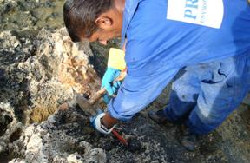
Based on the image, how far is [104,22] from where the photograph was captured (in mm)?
2078

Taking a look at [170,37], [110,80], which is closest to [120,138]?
[110,80]

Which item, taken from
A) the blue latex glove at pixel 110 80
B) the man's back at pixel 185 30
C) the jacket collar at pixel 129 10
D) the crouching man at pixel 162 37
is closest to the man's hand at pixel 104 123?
the crouching man at pixel 162 37

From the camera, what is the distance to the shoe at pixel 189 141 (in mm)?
3025

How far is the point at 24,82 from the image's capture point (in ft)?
10.0

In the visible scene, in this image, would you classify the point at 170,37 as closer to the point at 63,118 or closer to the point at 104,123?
the point at 104,123

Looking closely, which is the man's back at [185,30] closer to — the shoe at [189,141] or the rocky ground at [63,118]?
the rocky ground at [63,118]

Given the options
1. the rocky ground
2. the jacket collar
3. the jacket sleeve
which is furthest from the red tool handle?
the jacket collar

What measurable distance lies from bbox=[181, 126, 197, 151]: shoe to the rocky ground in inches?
1.7

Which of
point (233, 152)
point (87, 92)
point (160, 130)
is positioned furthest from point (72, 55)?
point (233, 152)

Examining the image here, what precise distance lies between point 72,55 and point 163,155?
3.81 feet

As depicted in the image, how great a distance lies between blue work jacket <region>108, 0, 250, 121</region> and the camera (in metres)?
2.00

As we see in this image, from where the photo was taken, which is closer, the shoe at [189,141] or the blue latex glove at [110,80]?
the blue latex glove at [110,80]

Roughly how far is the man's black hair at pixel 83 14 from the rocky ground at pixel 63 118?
784mm

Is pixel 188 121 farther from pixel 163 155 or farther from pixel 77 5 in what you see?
pixel 77 5
